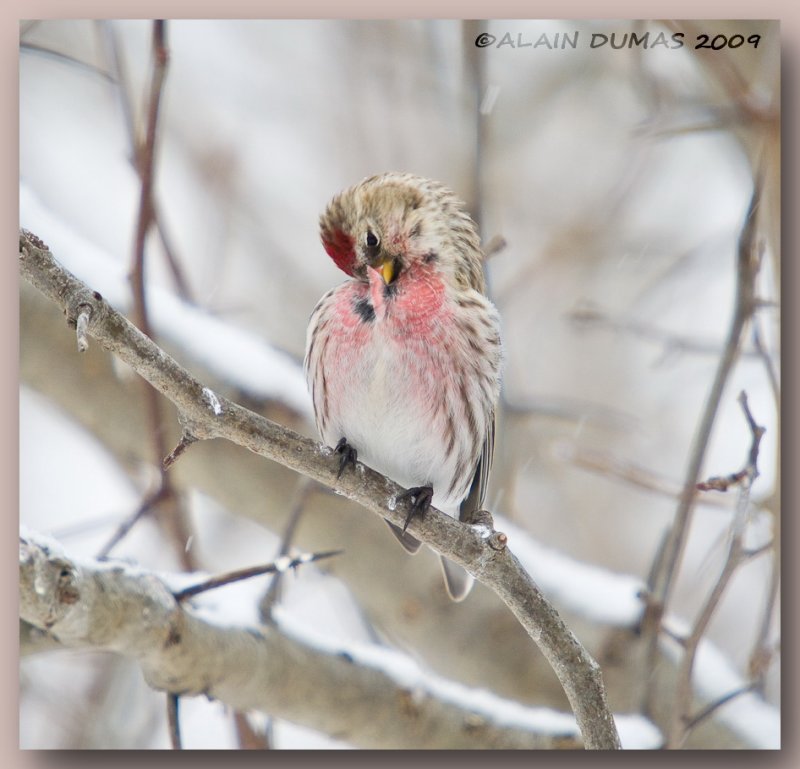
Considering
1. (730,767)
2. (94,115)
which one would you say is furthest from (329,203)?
(730,767)

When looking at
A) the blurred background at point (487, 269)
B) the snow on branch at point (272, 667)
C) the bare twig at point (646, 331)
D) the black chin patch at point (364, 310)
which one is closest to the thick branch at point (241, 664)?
the snow on branch at point (272, 667)

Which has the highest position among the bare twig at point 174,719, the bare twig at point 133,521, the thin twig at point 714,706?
the thin twig at point 714,706

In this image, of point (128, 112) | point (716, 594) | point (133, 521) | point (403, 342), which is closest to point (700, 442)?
point (716, 594)

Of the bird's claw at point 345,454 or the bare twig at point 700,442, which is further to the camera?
the bare twig at point 700,442

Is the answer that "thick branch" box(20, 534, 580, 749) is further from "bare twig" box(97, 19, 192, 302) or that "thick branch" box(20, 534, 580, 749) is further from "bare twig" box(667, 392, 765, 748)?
"bare twig" box(97, 19, 192, 302)

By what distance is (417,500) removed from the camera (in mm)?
1233

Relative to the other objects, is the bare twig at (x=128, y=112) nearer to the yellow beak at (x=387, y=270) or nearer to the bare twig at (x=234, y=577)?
the yellow beak at (x=387, y=270)

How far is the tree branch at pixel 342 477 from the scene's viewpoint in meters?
0.93

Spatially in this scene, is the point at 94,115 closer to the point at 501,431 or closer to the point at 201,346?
the point at 201,346

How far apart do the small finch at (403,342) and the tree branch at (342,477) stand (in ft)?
0.44

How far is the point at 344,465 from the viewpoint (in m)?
1.17

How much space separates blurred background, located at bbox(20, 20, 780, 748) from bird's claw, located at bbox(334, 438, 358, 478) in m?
0.29

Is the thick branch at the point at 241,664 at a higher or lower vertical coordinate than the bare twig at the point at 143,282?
lower

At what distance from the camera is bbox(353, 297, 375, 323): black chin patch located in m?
1.36
